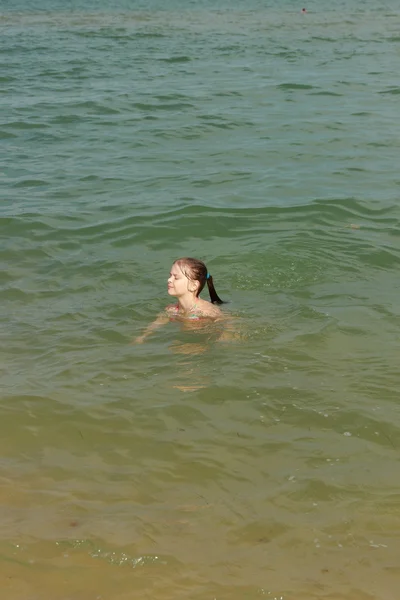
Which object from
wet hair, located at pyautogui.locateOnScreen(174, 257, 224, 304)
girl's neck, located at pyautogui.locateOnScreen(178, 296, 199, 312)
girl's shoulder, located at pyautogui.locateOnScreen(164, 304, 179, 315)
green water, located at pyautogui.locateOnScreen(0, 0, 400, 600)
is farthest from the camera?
girl's shoulder, located at pyautogui.locateOnScreen(164, 304, 179, 315)

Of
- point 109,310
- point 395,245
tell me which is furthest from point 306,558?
point 395,245

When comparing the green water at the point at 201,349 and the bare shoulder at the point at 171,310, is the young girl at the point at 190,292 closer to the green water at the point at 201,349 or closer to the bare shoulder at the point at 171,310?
the bare shoulder at the point at 171,310

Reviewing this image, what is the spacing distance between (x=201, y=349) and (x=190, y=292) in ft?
2.16

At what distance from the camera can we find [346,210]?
35.8 feet

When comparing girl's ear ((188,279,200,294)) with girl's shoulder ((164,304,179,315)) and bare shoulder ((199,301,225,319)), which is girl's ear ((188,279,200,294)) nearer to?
bare shoulder ((199,301,225,319))

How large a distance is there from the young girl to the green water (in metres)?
0.21

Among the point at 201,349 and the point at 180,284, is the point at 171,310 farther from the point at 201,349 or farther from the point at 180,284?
the point at 201,349

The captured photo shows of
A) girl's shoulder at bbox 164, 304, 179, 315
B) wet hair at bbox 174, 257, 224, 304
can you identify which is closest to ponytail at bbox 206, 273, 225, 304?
wet hair at bbox 174, 257, 224, 304

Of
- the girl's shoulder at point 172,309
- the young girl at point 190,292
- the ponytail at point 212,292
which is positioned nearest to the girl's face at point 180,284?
the young girl at point 190,292

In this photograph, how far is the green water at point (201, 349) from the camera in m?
4.63

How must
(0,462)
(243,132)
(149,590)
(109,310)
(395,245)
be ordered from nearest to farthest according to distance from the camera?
1. (149,590)
2. (0,462)
3. (109,310)
4. (395,245)
5. (243,132)

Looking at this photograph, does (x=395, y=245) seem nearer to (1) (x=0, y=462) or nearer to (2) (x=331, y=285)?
(2) (x=331, y=285)

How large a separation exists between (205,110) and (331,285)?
27.2ft

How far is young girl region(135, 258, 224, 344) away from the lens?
7.81 m
